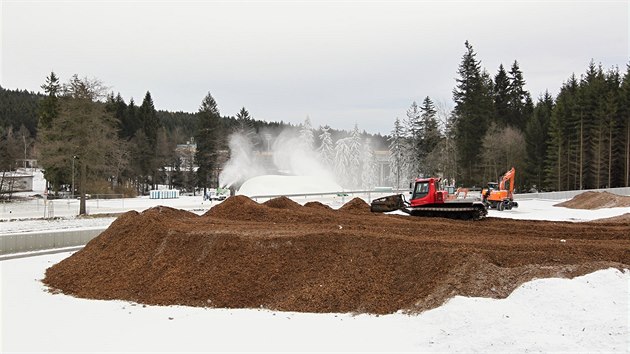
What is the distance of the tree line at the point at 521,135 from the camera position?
55875mm

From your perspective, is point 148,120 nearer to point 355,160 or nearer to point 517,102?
point 355,160

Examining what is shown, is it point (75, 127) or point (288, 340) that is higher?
point (75, 127)

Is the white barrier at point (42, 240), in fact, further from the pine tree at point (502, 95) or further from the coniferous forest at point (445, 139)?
the pine tree at point (502, 95)

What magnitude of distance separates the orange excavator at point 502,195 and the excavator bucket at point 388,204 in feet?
36.3

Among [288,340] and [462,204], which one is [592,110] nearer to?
[462,204]

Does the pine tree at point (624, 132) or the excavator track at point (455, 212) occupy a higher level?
the pine tree at point (624, 132)

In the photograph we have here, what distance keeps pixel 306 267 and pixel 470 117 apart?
6175 centimetres

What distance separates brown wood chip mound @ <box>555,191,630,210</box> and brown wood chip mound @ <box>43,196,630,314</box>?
26.9m

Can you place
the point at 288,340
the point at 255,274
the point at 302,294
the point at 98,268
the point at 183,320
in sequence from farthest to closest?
the point at 98,268
the point at 255,274
the point at 302,294
the point at 183,320
the point at 288,340

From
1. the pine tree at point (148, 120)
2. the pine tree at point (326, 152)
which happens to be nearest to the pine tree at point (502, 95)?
the pine tree at point (326, 152)

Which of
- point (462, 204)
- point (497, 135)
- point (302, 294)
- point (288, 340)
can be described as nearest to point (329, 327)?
point (288, 340)

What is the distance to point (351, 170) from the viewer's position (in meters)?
87.5

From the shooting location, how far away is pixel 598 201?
38.6 meters

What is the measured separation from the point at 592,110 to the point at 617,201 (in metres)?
24.9
